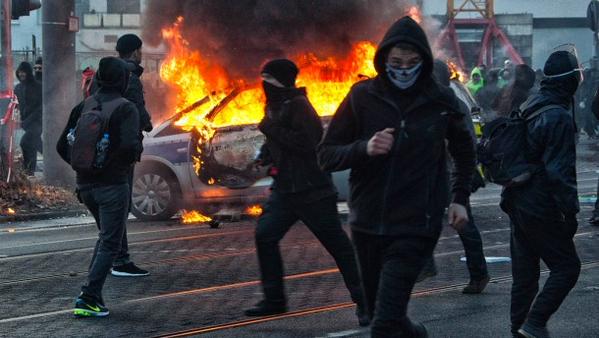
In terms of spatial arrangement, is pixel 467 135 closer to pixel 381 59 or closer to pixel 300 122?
pixel 381 59

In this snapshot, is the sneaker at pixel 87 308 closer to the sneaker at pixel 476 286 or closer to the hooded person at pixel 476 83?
the sneaker at pixel 476 286

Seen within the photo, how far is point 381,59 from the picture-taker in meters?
5.73

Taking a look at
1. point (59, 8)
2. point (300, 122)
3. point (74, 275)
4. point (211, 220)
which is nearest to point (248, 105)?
point (211, 220)

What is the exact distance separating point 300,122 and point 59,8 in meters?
9.40

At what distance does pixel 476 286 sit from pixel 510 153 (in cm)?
227

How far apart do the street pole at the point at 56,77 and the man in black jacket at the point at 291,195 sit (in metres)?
9.14

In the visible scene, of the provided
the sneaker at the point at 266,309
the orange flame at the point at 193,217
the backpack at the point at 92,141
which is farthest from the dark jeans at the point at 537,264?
the orange flame at the point at 193,217

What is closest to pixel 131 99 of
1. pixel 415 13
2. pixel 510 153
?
pixel 510 153

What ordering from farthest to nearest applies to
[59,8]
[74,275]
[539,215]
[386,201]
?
[59,8] < [74,275] < [539,215] < [386,201]

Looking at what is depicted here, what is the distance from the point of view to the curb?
50.1 ft

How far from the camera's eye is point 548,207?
6.80 metres

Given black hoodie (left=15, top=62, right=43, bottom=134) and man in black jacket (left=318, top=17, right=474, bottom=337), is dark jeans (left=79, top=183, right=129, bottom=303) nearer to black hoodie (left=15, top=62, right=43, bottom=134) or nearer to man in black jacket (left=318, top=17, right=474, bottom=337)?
man in black jacket (left=318, top=17, right=474, bottom=337)

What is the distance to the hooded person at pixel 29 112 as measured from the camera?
19.7 m

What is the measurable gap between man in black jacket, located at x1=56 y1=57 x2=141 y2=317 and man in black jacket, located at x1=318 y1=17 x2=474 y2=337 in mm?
2700
